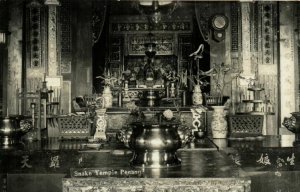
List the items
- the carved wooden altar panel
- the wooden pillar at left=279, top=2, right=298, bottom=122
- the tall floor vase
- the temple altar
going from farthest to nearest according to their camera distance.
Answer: the carved wooden altar panel < the wooden pillar at left=279, top=2, right=298, bottom=122 < the tall floor vase < the temple altar

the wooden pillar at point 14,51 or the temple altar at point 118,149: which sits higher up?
the wooden pillar at point 14,51

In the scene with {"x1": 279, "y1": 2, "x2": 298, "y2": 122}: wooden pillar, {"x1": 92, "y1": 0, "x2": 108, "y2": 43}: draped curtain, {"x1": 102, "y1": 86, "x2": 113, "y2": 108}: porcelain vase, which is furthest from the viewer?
{"x1": 92, "y1": 0, "x2": 108, "y2": 43}: draped curtain

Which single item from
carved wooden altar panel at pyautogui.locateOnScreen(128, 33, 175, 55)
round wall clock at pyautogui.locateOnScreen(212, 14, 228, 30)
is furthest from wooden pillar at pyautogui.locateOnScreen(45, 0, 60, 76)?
round wall clock at pyautogui.locateOnScreen(212, 14, 228, 30)

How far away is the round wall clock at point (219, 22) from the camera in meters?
8.59

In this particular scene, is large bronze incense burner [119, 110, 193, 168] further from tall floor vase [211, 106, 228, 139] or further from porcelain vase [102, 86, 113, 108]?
porcelain vase [102, 86, 113, 108]

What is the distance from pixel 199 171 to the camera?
2.24m

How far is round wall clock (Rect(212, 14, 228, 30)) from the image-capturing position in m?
8.59

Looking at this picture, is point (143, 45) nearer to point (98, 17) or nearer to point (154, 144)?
point (98, 17)

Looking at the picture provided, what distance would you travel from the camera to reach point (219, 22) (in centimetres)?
862

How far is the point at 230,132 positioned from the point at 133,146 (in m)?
2.42

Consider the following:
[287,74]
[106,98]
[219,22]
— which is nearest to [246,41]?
[219,22]

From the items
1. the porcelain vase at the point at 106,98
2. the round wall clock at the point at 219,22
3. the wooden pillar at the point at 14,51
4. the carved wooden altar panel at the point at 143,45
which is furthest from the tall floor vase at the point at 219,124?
the carved wooden altar panel at the point at 143,45

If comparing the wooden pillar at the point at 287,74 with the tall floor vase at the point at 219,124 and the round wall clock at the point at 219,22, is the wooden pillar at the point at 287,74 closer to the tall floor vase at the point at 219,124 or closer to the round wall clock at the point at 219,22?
the round wall clock at the point at 219,22

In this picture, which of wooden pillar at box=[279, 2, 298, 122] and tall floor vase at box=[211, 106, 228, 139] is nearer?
tall floor vase at box=[211, 106, 228, 139]
